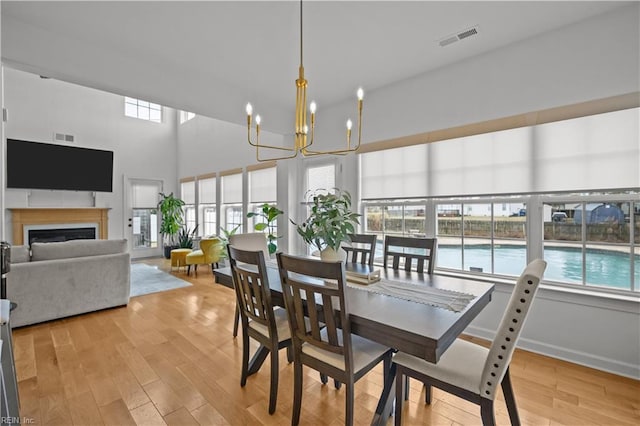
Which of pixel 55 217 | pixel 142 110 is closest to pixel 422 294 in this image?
pixel 55 217

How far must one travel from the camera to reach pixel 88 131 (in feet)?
21.7

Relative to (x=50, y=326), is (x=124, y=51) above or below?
above

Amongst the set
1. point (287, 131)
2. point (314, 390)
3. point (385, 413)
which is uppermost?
point (287, 131)

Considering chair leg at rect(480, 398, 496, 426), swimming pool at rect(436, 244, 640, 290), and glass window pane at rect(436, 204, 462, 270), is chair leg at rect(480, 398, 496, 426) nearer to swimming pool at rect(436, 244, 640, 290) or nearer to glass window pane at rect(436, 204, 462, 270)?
swimming pool at rect(436, 244, 640, 290)

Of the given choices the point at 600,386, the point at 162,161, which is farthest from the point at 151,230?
the point at 600,386

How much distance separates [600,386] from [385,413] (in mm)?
1717

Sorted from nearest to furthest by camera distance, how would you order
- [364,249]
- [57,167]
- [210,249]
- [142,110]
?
[364,249], [210,249], [57,167], [142,110]

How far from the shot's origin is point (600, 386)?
2.12 m

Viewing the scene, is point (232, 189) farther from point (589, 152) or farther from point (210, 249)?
point (589, 152)

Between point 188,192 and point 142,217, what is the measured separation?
4.23ft

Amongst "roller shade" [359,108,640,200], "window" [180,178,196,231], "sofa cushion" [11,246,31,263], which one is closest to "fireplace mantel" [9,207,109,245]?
"window" [180,178,196,231]

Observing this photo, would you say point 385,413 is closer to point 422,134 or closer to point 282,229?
point 422,134

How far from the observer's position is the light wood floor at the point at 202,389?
183 centimetres

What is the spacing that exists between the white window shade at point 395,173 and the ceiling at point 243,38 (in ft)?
2.74
